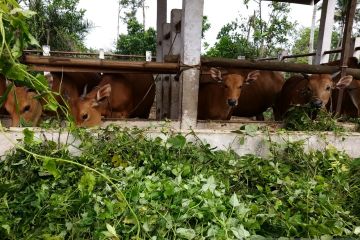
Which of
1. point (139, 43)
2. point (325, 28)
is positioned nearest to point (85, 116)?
point (325, 28)

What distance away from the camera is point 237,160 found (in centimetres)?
337

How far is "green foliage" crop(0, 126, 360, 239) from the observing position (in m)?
2.20

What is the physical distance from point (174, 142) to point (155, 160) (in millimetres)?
295

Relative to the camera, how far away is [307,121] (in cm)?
444

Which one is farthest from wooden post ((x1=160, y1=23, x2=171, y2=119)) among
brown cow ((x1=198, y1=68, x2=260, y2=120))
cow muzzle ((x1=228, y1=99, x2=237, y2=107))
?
cow muzzle ((x1=228, y1=99, x2=237, y2=107))

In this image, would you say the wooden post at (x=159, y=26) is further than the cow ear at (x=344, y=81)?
Yes

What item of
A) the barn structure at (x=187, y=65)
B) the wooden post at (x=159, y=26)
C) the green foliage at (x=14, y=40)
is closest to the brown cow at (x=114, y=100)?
the wooden post at (x=159, y=26)

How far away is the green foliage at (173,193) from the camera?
2203mm

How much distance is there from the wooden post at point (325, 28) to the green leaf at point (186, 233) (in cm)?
665

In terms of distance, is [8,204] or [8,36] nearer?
[8,36]

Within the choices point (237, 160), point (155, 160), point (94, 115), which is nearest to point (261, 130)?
point (237, 160)

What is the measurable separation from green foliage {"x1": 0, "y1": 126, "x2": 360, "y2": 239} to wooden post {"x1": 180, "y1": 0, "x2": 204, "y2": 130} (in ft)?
3.05

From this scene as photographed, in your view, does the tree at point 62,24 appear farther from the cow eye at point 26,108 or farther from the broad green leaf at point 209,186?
the broad green leaf at point 209,186

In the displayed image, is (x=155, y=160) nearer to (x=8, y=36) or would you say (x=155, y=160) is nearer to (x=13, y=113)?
→ (x=8, y=36)
